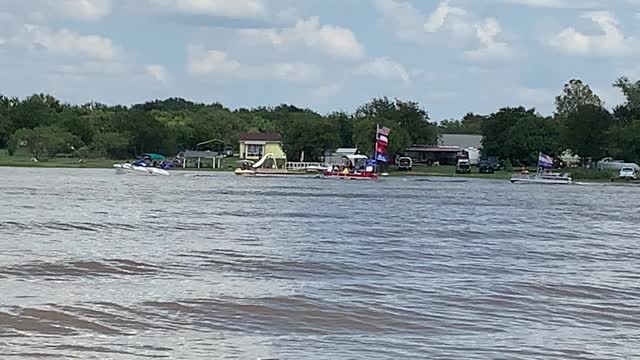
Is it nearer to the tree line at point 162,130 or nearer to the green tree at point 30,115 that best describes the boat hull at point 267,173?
the tree line at point 162,130

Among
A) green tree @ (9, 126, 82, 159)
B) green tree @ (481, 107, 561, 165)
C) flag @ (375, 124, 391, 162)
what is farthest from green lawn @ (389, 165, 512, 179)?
green tree @ (9, 126, 82, 159)

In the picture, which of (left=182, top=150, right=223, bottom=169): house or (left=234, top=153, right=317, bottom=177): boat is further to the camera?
(left=182, top=150, right=223, bottom=169): house

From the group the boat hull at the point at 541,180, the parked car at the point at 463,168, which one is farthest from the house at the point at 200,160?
the boat hull at the point at 541,180

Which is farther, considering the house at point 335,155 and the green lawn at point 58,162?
the house at point 335,155

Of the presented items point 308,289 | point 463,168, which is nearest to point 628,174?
point 463,168

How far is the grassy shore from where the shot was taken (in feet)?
419

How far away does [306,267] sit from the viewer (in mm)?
25281

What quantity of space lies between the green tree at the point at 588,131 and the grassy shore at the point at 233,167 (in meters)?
2.78

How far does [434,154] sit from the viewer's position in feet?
527

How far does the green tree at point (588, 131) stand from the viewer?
130625mm

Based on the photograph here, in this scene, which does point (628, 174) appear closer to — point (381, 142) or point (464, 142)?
point (381, 142)

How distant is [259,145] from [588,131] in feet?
159

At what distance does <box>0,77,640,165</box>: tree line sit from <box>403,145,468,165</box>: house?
1.40m

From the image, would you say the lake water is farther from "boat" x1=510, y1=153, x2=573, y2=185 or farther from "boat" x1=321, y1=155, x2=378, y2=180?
"boat" x1=321, y1=155, x2=378, y2=180
